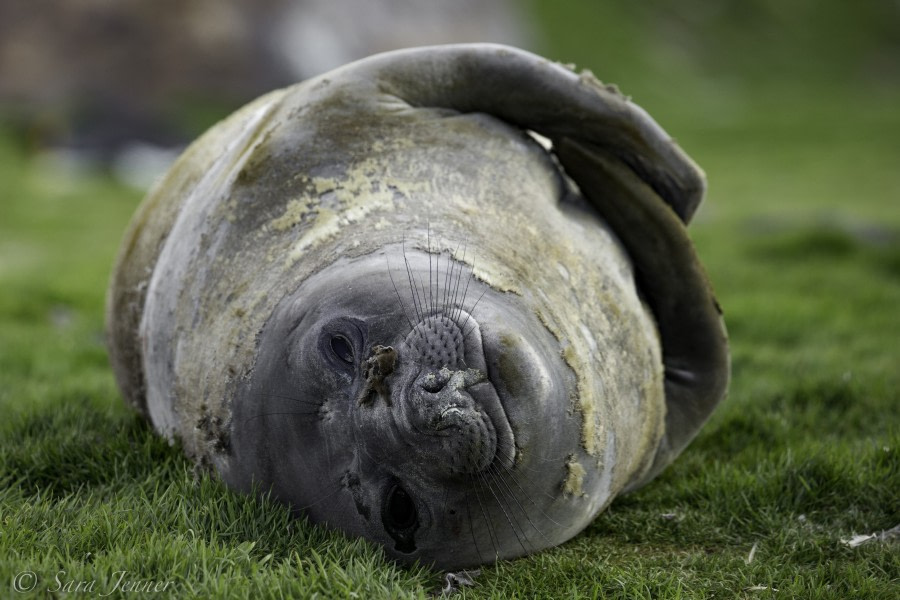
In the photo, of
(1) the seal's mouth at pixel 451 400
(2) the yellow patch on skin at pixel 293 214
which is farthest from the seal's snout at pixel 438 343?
(2) the yellow patch on skin at pixel 293 214

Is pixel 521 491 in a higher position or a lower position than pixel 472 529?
higher

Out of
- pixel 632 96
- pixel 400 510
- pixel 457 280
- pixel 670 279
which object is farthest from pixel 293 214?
pixel 632 96

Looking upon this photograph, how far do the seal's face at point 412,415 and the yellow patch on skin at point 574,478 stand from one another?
3cm

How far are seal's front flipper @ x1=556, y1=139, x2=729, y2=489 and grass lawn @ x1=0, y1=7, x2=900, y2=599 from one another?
27cm

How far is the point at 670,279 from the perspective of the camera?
4074 mm

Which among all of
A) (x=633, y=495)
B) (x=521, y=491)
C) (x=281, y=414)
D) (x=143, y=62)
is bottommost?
(x=143, y=62)

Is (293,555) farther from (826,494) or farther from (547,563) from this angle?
(826,494)

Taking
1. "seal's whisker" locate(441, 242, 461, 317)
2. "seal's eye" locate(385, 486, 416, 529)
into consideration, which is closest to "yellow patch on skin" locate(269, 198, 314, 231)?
"seal's whisker" locate(441, 242, 461, 317)

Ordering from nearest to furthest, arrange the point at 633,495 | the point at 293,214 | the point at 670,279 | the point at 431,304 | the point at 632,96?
the point at 431,304 → the point at 293,214 → the point at 633,495 → the point at 670,279 → the point at 632,96

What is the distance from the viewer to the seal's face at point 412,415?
265 cm

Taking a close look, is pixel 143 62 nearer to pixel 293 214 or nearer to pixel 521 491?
pixel 293 214

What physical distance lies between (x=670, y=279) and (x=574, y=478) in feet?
4.37

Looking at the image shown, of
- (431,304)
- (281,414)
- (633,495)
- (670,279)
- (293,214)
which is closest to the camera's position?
(431,304)

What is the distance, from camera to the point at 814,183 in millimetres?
17016
